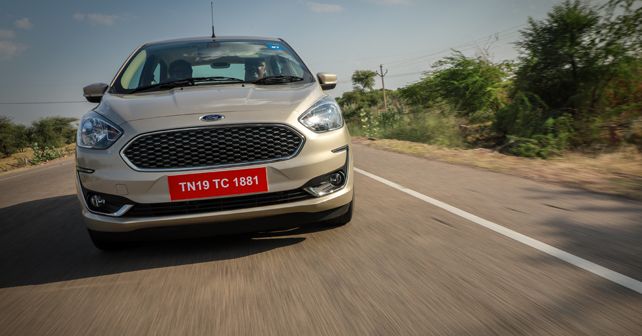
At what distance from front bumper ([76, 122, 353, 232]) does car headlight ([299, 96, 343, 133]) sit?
0.26ft

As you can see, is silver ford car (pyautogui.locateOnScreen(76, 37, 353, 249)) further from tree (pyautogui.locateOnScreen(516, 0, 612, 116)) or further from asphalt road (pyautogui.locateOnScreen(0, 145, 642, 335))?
tree (pyautogui.locateOnScreen(516, 0, 612, 116))

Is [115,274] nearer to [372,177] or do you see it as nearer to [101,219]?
[101,219]

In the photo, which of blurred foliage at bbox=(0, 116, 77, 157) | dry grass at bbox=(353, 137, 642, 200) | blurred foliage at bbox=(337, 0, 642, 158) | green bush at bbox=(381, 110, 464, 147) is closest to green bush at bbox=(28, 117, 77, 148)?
blurred foliage at bbox=(0, 116, 77, 157)

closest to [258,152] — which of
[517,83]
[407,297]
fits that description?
[407,297]

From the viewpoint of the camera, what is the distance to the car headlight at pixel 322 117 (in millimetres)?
3126

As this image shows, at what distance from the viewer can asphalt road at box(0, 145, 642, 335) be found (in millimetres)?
2014

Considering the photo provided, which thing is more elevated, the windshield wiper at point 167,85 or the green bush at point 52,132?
the windshield wiper at point 167,85

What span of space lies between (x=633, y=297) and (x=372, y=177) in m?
4.14

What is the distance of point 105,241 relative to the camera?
10.0 ft

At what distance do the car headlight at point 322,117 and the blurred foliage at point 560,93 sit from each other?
695 centimetres

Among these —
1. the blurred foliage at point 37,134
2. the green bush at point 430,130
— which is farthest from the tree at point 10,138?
the green bush at point 430,130

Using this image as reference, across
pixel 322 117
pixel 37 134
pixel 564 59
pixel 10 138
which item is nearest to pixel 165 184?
pixel 322 117

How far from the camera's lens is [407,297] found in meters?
2.24

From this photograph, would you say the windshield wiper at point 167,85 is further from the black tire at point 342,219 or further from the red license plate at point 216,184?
the black tire at point 342,219
